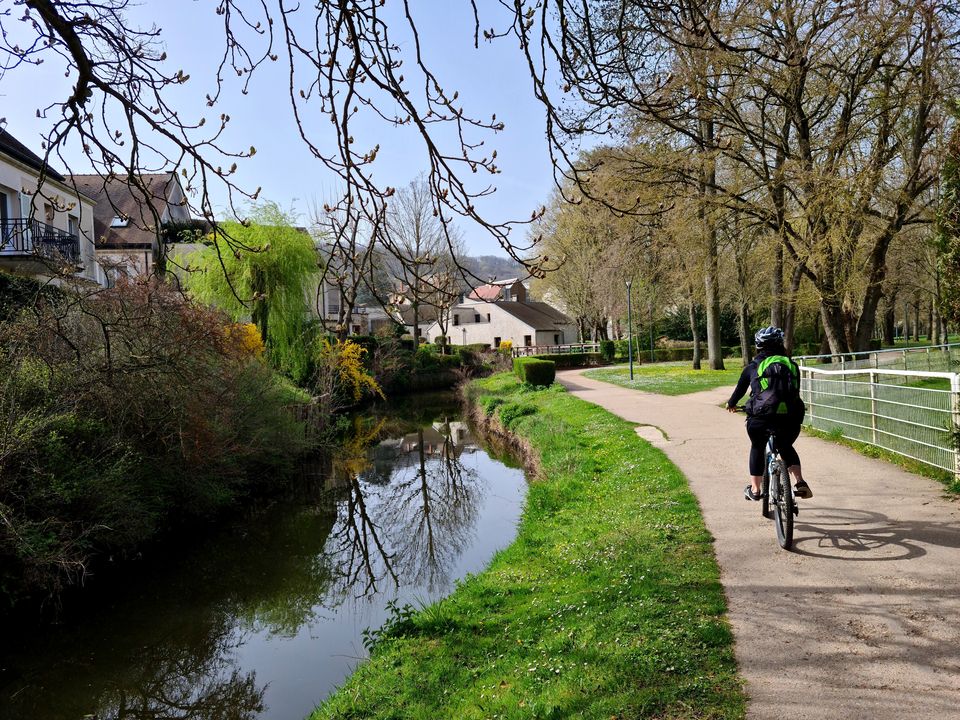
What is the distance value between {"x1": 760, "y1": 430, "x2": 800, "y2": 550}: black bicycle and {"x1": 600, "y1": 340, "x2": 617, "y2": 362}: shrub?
137 ft

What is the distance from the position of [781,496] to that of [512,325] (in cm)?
5877

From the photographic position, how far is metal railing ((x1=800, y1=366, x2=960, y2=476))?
25.7ft

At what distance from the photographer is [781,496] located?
590cm

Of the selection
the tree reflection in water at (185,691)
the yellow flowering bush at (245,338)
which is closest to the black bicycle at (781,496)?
the tree reflection in water at (185,691)

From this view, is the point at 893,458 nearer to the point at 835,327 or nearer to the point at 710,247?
the point at 835,327

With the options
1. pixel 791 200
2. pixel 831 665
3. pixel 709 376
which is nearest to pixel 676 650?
pixel 831 665

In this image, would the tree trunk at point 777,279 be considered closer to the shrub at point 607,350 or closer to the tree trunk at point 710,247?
the tree trunk at point 710,247

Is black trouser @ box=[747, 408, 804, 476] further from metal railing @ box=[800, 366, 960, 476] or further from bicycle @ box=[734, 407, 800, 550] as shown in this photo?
metal railing @ box=[800, 366, 960, 476]

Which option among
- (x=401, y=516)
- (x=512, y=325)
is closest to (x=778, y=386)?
(x=401, y=516)

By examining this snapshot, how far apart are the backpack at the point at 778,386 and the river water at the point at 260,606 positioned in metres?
4.07

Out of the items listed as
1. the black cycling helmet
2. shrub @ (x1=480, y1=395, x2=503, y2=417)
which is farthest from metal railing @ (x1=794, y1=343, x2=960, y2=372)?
shrub @ (x1=480, y1=395, x2=503, y2=417)

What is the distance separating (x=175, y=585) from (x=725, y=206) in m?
14.6

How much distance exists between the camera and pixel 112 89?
134 inches

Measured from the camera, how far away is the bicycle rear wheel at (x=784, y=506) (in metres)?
5.80
